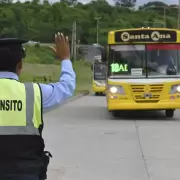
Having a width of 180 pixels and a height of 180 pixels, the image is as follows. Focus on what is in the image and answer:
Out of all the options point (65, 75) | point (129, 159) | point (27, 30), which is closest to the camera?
point (65, 75)

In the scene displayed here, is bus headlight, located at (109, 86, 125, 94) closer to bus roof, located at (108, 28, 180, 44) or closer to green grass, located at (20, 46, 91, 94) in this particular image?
bus roof, located at (108, 28, 180, 44)

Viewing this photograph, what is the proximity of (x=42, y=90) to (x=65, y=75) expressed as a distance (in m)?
0.26

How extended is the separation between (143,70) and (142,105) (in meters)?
1.18

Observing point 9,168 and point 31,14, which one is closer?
point 9,168

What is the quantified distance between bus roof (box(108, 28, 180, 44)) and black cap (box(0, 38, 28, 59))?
51.0ft

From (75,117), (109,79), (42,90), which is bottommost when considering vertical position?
(75,117)

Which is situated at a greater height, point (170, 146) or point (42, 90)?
point (42, 90)

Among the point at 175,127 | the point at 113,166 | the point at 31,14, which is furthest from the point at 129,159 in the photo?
the point at 31,14

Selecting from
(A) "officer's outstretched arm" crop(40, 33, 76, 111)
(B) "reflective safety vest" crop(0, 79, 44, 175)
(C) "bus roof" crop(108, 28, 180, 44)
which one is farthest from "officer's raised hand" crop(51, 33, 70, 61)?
(C) "bus roof" crop(108, 28, 180, 44)

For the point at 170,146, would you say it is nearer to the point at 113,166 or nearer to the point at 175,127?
the point at 113,166

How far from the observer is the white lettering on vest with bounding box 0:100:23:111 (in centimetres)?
350

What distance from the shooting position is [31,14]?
5413 inches

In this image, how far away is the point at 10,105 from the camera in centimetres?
350

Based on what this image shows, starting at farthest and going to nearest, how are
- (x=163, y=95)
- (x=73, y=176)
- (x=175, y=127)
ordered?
(x=163, y=95)
(x=175, y=127)
(x=73, y=176)
